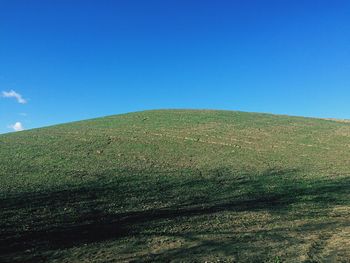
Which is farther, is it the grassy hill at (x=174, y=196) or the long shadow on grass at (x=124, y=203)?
the long shadow on grass at (x=124, y=203)

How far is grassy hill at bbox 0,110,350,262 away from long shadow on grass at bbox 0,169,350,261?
0.17 ft

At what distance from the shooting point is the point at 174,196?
1841 cm

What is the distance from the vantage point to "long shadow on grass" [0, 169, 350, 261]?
1242cm

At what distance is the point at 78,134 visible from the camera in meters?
39.8

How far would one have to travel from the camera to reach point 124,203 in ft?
56.3

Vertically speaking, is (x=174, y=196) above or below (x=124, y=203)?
below

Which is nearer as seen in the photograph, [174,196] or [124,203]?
[124,203]

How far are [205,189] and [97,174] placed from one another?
8.13 metres

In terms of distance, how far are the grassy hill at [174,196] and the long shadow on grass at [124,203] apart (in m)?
0.05

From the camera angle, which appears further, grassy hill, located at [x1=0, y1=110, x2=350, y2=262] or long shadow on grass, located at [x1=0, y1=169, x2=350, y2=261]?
long shadow on grass, located at [x1=0, y1=169, x2=350, y2=261]

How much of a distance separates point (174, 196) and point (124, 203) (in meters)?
2.76

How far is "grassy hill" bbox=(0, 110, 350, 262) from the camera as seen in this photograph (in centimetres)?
1088

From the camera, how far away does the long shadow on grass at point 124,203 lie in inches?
489

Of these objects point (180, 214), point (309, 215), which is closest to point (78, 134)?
point (180, 214)
